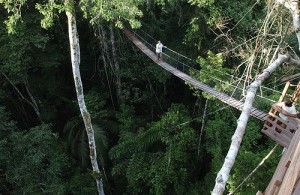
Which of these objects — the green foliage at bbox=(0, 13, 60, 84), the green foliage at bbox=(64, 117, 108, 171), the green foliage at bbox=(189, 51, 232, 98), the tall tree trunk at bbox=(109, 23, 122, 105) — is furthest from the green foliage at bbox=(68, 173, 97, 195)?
the green foliage at bbox=(189, 51, 232, 98)

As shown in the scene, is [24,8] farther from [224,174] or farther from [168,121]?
[224,174]

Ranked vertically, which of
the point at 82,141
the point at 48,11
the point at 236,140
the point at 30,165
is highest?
the point at 48,11

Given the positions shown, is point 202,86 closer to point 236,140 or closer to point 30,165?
point 236,140

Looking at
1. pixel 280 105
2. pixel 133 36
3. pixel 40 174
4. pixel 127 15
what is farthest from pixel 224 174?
pixel 133 36

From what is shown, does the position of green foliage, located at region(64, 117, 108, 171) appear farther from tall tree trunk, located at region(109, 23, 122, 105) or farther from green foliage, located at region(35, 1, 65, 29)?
green foliage, located at region(35, 1, 65, 29)

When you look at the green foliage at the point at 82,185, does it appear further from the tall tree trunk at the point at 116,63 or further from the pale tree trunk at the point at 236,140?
the pale tree trunk at the point at 236,140

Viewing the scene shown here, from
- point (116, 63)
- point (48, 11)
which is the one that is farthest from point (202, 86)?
point (116, 63)
